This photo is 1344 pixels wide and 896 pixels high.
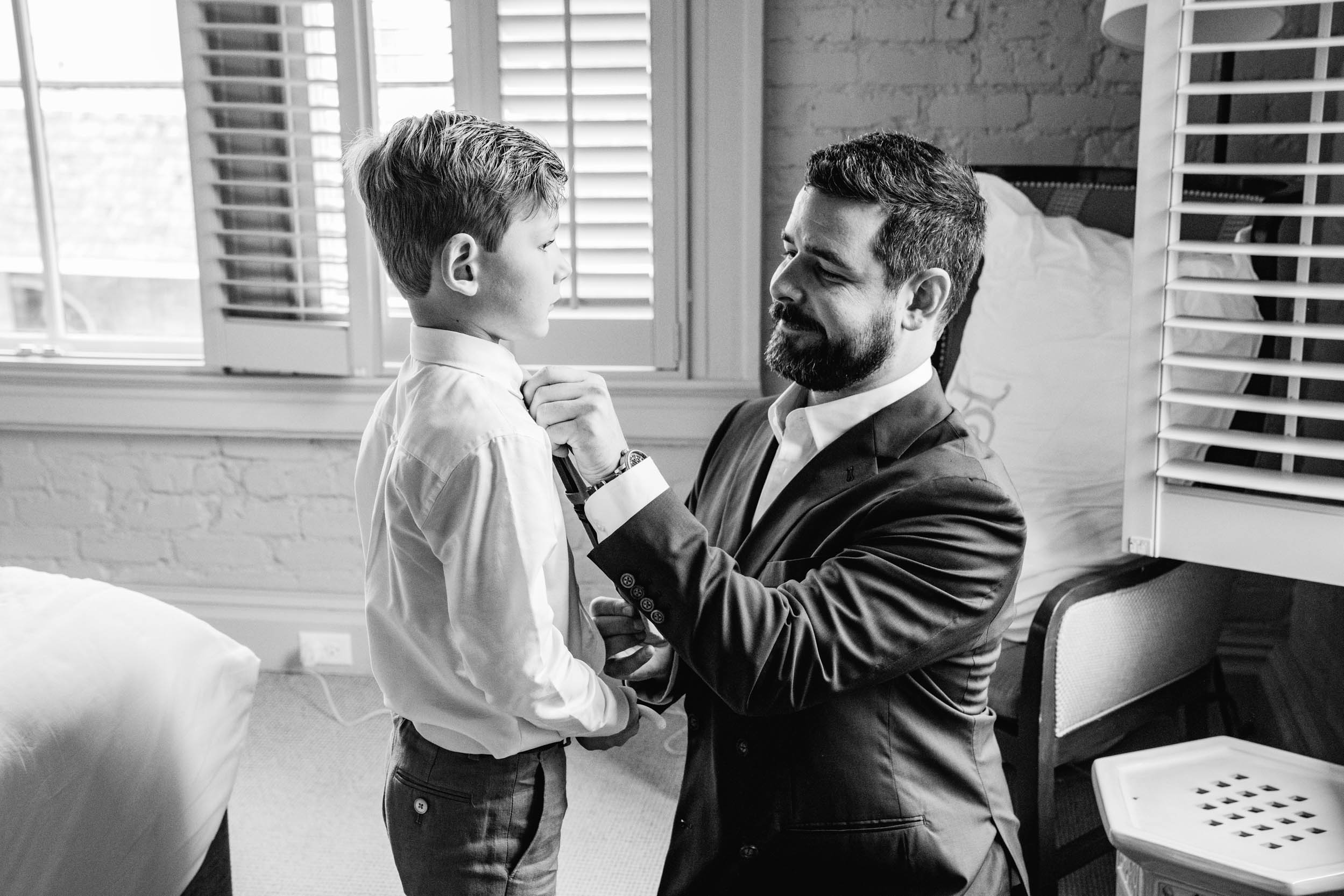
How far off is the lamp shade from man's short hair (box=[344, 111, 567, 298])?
1257 millimetres

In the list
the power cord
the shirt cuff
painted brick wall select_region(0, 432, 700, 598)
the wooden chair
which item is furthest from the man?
painted brick wall select_region(0, 432, 700, 598)

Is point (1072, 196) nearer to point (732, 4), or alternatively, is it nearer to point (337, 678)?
point (732, 4)

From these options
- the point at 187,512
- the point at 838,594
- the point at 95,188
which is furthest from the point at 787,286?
the point at 95,188

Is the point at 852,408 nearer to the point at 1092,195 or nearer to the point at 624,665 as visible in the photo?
the point at 624,665

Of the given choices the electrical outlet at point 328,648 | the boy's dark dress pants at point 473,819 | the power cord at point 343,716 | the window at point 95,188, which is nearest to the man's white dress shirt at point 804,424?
the boy's dark dress pants at point 473,819

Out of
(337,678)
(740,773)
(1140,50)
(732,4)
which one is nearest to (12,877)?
(740,773)

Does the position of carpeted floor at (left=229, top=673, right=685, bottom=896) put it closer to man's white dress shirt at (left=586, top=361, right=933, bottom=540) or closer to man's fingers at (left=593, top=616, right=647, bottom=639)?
man's fingers at (left=593, top=616, right=647, bottom=639)

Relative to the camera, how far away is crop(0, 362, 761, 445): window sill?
2.88 meters

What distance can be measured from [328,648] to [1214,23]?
8.00 ft

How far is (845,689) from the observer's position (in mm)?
1220

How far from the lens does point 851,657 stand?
1.21 meters

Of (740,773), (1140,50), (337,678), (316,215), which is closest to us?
(740,773)

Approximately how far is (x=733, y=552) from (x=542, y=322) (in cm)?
37

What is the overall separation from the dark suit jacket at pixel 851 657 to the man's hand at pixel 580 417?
68 mm
